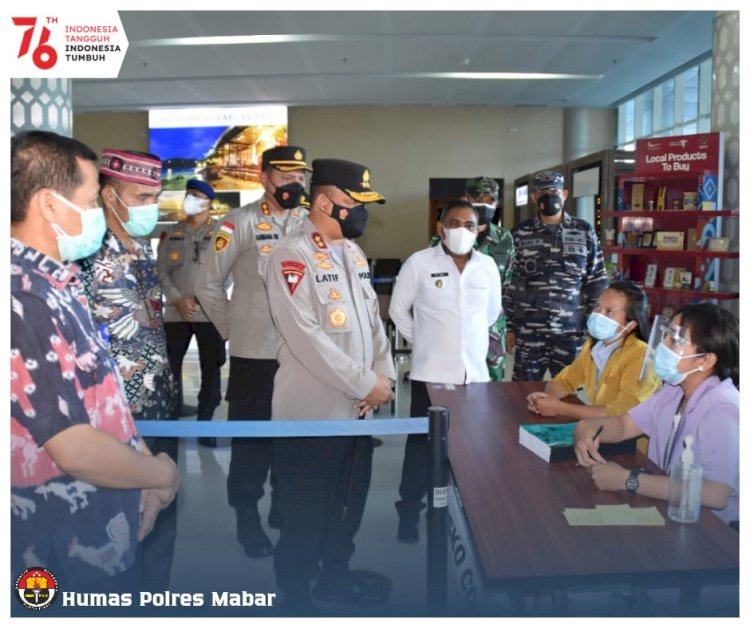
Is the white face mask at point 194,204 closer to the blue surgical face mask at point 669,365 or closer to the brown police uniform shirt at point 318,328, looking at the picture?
the brown police uniform shirt at point 318,328

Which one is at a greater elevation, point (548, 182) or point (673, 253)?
point (548, 182)

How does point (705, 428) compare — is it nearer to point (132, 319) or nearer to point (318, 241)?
point (318, 241)

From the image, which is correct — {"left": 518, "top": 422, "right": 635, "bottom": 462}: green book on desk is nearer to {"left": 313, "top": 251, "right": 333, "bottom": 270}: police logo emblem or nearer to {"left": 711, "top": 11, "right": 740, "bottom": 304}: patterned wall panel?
{"left": 313, "top": 251, "right": 333, "bottom": 270}: police logo emblem

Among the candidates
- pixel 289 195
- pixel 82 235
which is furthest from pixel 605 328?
pixel 82 235

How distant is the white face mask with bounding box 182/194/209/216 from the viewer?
4758 mm

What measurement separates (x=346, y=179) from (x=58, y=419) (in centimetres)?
140

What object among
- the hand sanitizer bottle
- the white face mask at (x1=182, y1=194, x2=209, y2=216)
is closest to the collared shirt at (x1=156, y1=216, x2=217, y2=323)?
the white face mask at (x1=182, y1=194, x2=209, y2=216)

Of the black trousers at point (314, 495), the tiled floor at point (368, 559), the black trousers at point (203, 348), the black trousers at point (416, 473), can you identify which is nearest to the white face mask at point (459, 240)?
the black trousers at point (416, 473)

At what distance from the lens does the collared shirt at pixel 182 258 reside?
14.7ft

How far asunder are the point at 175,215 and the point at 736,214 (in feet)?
30.3

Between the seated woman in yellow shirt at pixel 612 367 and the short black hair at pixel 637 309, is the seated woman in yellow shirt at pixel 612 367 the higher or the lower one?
the lower one

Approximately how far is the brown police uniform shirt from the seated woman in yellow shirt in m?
0.69

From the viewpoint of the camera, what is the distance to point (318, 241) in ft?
8.01

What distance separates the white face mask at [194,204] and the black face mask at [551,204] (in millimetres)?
2188
